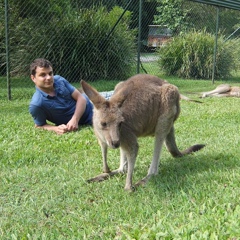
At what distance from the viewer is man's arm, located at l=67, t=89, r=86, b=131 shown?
4.94 metres

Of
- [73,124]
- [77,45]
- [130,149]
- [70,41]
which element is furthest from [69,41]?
[130,149]

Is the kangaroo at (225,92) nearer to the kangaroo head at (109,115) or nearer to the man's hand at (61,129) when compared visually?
the man's hand at (61,129)

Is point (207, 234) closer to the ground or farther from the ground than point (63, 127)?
farther from the ground

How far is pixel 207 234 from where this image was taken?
2158 millimetres

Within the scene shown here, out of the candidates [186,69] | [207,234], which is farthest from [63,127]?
[186,69]

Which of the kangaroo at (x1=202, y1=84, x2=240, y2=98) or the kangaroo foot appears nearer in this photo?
the kangaroo foot

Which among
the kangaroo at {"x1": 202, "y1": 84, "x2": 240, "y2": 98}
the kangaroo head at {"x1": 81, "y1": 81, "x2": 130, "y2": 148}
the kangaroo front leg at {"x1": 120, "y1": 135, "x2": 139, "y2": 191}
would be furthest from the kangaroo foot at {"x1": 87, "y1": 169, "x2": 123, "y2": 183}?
the kangaroo at {"x1": 202, "y1": 84, "x2": 240, "y2": 98}

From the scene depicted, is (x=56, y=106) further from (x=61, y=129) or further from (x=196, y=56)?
(x=196, y=56)

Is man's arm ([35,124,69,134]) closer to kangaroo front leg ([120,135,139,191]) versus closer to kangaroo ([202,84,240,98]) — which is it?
kangaroo front leg ([120,135,139,191])

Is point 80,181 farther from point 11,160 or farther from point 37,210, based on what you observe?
point 11,160

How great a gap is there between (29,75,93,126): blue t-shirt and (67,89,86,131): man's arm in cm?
8

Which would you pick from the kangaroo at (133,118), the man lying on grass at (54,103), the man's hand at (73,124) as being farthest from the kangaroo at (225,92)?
the kangaroo at (133,118)

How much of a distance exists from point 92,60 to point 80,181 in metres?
7.35

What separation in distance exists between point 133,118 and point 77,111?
76.2 inches
